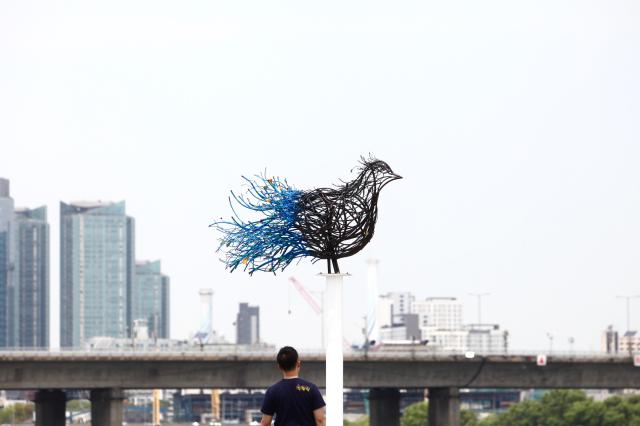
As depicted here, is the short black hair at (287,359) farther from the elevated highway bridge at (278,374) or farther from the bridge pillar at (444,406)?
the bridge pillar at (444,406)

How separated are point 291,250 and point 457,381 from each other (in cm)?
8664

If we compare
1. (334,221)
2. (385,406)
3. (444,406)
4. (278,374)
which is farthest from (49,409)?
(334,221)

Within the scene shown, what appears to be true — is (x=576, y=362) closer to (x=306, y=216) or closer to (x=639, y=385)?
(x=639, y=385)

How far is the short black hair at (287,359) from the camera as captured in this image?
20797mm

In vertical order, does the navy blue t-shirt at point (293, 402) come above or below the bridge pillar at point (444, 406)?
above

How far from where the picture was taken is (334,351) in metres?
25.9

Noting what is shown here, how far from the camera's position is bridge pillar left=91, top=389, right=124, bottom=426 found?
108 m

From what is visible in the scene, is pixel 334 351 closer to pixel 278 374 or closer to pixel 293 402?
pixel 293 402

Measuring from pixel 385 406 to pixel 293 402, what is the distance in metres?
96.8

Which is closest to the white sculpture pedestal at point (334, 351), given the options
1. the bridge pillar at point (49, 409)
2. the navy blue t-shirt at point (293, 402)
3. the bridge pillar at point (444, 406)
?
the navy blue t-shirt at point (293, 402)

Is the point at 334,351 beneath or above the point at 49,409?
above

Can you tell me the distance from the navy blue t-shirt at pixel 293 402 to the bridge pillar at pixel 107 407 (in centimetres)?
8843

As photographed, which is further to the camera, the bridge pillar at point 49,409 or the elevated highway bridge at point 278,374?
the bridge pillar at point 49,409

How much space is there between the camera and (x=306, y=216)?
2638 centimetres
